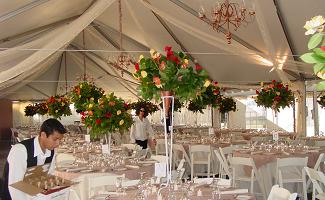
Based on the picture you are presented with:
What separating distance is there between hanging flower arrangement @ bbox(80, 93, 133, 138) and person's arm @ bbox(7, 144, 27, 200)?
12.3 ft

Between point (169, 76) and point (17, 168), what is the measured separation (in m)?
1.56

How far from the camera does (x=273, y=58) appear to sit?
32.9 feet

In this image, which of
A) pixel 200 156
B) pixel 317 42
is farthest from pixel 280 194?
pixel 200 156

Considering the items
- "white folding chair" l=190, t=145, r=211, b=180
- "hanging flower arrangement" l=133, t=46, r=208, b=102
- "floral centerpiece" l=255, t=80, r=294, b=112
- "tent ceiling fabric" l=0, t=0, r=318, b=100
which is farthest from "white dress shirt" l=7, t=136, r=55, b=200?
"floral centerpiece" l=255, t=80, r=294, b=112

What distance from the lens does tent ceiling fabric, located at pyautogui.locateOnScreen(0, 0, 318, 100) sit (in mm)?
9328

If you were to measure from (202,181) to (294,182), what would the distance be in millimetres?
2844

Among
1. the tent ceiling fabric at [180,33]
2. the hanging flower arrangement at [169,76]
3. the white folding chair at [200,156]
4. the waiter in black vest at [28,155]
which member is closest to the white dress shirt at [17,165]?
the waiter in black vest at [28,155]

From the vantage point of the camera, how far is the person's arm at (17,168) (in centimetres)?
315

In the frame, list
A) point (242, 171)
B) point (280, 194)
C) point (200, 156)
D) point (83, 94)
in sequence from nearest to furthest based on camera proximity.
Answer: point (280, 194) → point (242, 171) → point (200, 156) → point (83, 94)

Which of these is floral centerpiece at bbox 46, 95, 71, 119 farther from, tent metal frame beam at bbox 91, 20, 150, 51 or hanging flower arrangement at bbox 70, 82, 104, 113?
tent metal frame beam at bbox 91, 20, 150, 51

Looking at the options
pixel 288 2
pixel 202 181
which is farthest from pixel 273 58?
pixel 202 181

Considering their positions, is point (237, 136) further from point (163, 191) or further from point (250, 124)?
point (163, 191)

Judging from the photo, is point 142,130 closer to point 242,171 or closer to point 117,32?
point 242,171

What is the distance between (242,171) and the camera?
7.50 metres
